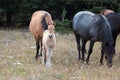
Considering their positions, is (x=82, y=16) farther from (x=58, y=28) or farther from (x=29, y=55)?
(x=58, y=28)

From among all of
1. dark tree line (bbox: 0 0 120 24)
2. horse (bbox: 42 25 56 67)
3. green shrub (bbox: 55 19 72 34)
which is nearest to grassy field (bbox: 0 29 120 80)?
horse (bbox: 42 25 56 67)

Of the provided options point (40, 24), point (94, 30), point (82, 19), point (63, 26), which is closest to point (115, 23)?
point (82, 19)

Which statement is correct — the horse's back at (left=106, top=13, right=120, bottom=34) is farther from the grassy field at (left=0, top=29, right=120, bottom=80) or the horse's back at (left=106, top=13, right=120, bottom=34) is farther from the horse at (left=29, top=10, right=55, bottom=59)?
the horse at (left=29, top=10, right=55, bottom=59)

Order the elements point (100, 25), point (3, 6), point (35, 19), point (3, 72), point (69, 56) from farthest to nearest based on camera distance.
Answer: point (3, 6), point (69, 56), point (35, 19), point (100, 25), point (3, 72)

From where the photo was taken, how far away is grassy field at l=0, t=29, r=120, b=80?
28.1ft

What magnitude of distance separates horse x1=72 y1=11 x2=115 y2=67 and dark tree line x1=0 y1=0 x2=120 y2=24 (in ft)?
26.8

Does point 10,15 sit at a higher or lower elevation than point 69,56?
lower

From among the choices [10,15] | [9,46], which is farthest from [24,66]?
[10,15]

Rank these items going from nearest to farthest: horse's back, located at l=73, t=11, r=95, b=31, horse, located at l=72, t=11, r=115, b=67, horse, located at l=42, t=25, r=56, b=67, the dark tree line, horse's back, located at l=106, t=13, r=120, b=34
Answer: horse, located at l=42, t=25, r=56, b=67 → horse, located at l=72, t=11, r=115, b=67 → horse's back, located at l=73, t=11, r=95, b=31 → horse's back, located at l=106, t=13, r=120, b=34 → the dark tree line

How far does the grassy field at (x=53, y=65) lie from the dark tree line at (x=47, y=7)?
4.63 metres

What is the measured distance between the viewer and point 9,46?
13961 mm

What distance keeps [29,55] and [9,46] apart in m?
1.99

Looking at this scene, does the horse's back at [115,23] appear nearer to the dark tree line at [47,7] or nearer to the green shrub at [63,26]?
the green shrub at [63,26]

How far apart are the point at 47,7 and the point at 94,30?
10242mm
